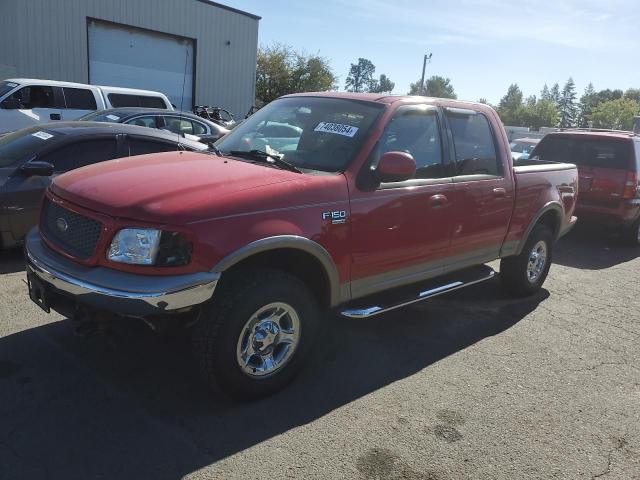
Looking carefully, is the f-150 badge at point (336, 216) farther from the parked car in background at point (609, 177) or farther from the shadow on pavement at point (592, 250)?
the parked car in background at point (609, 177)

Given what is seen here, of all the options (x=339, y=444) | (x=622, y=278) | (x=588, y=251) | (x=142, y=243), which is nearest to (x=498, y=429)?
(x=339, y=444)

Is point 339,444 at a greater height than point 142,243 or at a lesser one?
lesser

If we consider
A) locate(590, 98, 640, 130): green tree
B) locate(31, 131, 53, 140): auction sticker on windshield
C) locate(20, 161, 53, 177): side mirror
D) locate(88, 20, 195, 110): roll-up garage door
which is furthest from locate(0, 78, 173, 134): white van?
locate(590, 98, 640, 130): green tree

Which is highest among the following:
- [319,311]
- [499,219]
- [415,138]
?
[415,138]

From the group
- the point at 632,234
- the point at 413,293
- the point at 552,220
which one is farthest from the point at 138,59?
the point at 413,293

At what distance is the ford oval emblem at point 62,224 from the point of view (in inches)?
133

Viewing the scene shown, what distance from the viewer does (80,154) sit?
19.7 feet

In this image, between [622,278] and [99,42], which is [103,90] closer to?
[99,42]

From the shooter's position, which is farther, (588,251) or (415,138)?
(588,251)

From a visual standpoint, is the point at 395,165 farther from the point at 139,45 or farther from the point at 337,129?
the point at 139,45

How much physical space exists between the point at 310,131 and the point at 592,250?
21.8ft

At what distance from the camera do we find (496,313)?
18.2 feet

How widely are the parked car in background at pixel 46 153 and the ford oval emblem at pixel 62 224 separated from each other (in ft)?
6.18

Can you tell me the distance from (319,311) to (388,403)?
758 millimetres
